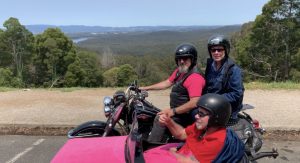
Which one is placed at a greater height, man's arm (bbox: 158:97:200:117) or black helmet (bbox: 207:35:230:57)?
black helmet (bbox: 207:35:230:57)

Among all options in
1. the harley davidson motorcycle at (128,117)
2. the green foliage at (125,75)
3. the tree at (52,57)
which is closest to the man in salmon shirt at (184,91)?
the harley davidson motorcycle at (128,117)

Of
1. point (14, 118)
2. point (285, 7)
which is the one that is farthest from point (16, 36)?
point (14, 118)

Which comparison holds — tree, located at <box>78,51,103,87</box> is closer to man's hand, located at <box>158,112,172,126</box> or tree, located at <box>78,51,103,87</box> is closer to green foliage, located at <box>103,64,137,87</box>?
green foliage, located at <box>103,64,137,87</box>

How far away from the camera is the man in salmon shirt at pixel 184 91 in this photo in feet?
13.9

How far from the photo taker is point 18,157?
601 centimetres

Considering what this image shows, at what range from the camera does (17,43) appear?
110ft

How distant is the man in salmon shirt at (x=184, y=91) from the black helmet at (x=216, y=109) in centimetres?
90

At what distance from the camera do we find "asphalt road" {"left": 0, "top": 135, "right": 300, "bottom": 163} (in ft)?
19.2

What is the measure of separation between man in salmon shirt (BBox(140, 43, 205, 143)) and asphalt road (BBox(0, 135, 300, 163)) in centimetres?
185

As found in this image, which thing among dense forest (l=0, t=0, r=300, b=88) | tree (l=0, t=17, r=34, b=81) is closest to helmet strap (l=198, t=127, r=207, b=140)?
dense forest (l=0, t=0, r=300, b=88)

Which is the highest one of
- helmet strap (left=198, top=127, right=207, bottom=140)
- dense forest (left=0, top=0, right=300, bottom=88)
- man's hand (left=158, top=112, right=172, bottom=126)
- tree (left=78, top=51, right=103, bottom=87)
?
helmet strap (left=198, top=127, right=207, bottom=140)

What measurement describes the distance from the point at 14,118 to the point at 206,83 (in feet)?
15.6

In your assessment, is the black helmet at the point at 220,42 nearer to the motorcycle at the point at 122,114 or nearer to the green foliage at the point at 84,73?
the motorcycle at the point at 122,114

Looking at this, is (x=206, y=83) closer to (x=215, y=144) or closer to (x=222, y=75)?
(x=222, y=75)
